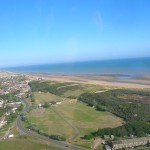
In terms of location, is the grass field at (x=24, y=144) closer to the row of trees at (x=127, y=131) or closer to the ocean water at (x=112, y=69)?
the row of trees at (x=127, y=131)

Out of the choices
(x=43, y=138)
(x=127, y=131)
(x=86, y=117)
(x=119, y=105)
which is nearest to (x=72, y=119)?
(x=86, y=117)

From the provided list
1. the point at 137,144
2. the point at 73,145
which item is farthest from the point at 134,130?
the point at 73,145

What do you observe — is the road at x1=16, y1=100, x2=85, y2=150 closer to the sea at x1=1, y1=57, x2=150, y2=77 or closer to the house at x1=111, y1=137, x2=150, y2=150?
the house at x1=111, y1=137, x2=150, y2=150

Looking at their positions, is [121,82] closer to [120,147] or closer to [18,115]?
[18,115]

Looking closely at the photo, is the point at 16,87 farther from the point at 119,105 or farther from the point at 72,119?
the point at 72,119

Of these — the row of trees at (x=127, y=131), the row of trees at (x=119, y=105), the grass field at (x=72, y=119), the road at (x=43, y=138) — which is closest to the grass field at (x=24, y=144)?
the road at (x=43, y=138)
